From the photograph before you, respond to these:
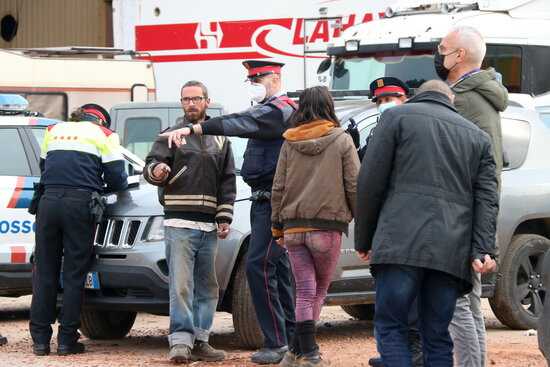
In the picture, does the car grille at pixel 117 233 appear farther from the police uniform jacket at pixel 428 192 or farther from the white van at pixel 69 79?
the white van at pixel 69 79

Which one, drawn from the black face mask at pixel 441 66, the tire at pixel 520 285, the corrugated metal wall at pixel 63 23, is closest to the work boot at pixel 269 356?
the black face mask at pixel 441 66

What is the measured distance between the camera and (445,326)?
507 centimetres

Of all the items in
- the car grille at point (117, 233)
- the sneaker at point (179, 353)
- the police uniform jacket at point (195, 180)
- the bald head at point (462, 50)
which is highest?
the bald head at point (462, 50)

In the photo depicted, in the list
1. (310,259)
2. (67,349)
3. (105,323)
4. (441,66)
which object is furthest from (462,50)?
(105,323)

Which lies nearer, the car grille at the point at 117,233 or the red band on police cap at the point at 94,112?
the car grille at the point at 117,233

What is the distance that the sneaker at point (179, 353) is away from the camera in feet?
23.5

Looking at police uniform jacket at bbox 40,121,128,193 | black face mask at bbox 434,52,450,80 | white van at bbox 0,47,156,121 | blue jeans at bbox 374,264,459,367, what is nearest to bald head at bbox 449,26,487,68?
black face mask at bbox 434,52,450,80

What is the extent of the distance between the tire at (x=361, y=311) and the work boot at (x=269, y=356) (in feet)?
8.72

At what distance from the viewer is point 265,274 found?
714 cm

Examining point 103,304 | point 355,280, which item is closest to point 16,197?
point 103,304

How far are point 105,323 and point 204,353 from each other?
1.42 m

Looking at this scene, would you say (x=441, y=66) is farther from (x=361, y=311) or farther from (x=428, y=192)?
(x=361, y=311)

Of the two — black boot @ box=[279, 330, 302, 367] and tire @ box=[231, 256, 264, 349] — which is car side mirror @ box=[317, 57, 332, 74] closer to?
tire @ box=[231, 256, 264, 349]

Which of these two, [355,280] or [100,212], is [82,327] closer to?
[100,212]
